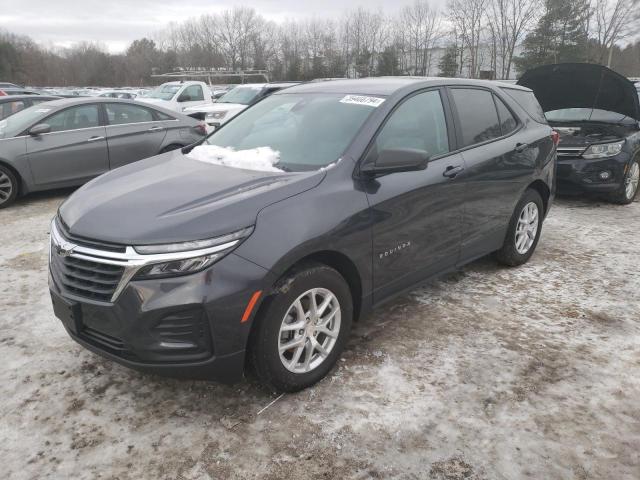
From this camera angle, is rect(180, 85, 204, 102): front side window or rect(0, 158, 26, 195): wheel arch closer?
rect(0, 158, 26, 195): wheel arch

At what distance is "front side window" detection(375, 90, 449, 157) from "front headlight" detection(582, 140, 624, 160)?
4.21 meters

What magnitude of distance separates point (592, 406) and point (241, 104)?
38.9 feet

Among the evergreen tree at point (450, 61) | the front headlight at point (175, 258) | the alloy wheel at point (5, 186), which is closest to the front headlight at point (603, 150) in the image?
the front headlight at point (175, 258)

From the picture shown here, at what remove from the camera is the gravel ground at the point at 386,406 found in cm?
237

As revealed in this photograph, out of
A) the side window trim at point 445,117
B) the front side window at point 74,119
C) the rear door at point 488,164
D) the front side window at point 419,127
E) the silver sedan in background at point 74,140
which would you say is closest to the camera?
the side window trim at point 445,117

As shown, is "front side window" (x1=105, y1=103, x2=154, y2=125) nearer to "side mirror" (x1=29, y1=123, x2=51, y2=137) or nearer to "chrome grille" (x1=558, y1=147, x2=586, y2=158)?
"side mirror" (x1=29, y1=123, x2=51, y2=137)

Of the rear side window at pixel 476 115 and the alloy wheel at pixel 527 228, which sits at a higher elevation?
the rear side window at pixel 476 115

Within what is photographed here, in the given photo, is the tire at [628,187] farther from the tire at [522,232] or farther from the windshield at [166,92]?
the windshield at [166,92]

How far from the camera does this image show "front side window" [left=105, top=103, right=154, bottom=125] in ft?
25.8

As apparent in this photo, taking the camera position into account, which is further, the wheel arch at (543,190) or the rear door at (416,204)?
the wheel arch at (543,190)

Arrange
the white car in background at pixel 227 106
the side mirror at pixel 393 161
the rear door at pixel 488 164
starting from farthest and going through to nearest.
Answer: the white car in background at pixel 227 106 → the rear door at pixel 488 164 → the side mirror at pixel 393 161

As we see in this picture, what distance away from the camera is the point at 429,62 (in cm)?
6228

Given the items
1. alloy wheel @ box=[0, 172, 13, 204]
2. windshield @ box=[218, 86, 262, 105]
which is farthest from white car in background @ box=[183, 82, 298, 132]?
alloy wheel @ box=[0, 172, 13, 204]

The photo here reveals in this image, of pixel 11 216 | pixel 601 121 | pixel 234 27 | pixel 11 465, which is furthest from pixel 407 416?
pixel 234 27
